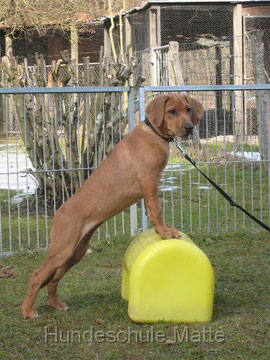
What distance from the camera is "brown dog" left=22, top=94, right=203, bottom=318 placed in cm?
569

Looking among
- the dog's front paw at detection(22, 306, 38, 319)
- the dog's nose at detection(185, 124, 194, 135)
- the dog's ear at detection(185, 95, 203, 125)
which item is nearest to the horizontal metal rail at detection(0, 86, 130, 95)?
the dog's ear at detection(185, 95, 203, 125)

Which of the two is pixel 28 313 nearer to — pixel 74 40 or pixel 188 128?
pixel 188 128

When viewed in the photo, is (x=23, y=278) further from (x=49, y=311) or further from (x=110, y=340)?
(x=110, y=340)

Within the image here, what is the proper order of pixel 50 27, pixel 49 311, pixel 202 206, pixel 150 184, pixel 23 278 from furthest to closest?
1. pixel 50 27
2. pixel 202 206
3. pixel 23 278
4. pixel 49 311
5. pixel 150 184

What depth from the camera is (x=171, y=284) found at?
Answer: 5.65m

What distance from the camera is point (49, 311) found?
6113 mm

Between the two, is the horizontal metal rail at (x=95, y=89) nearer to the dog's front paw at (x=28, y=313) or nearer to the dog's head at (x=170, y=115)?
the dog's head at (x=170, y=115)

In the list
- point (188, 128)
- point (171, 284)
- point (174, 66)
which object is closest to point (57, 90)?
point (188, 128)

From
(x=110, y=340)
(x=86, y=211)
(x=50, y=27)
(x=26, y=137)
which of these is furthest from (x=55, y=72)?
(x=50, y=27)

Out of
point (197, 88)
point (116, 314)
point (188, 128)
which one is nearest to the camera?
point (188, 128)

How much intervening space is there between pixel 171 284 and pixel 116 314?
61 centimetres

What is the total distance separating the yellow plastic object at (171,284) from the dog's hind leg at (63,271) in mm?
469

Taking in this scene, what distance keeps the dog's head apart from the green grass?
1.50 metres

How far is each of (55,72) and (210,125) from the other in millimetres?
7165
